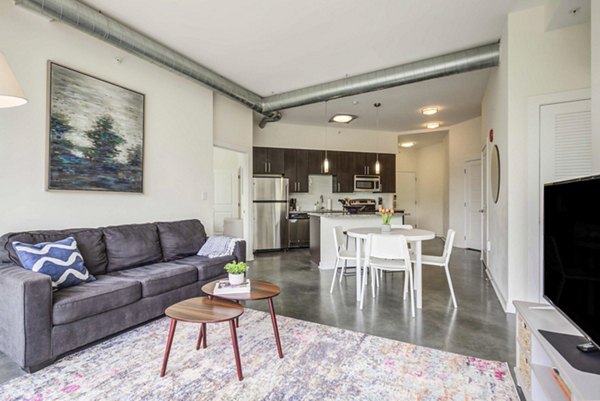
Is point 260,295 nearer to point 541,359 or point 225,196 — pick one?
point 541,359

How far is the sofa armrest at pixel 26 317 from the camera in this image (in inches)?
79.7

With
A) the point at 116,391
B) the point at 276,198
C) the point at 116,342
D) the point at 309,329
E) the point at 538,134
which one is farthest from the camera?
the point at 276,198

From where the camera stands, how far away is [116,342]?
2.54 meters

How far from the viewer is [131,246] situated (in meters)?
3.30

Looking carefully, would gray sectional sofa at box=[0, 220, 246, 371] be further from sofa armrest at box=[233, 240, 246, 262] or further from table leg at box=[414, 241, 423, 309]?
table leg at box=[414, 241, 423, 309]

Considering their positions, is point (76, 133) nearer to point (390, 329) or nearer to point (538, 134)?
point (390, 329)

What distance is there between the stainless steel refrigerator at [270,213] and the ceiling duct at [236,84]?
167 centimetres

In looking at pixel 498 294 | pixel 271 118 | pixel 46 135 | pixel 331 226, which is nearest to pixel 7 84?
pixel 46 135

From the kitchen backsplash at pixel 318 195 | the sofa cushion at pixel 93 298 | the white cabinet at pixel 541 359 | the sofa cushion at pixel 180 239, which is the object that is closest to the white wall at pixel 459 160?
the kitchen backsplash at pixel 318 195

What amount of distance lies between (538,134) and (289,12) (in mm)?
2709

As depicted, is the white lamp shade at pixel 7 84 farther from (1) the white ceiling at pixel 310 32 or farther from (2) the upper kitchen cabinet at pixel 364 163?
(2) the upper kitchen cabinet at pixel 364 163

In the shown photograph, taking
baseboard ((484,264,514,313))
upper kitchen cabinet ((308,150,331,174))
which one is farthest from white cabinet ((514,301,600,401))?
upper kitchen cabinet ((308,150,331,174))

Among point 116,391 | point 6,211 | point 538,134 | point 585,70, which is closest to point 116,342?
point 116,391

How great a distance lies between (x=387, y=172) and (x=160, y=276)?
6.40 m
